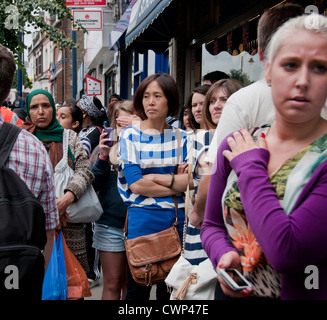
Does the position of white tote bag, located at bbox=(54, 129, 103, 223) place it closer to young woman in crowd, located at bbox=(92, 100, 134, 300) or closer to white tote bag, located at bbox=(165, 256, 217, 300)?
young woman in crowd, located at bbox=(92, 100, 134, 300)

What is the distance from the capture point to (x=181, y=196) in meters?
3.22

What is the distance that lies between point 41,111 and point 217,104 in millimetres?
1477

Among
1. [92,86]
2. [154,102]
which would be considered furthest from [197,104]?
[92,86]

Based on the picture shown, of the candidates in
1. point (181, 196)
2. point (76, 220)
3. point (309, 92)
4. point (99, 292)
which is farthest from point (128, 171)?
point (99, 292)

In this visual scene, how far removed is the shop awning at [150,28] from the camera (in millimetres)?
7602

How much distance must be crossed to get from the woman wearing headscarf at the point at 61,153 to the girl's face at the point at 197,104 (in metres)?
1.23

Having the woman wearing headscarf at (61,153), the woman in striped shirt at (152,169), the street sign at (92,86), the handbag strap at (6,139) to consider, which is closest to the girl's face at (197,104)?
the woman in striped shirt at (152,169)

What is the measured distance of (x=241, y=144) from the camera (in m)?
1.57

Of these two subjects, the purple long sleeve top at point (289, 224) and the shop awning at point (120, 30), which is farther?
the shop awning at point (120, 30)

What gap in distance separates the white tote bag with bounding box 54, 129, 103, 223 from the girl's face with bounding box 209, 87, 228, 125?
1.20 metres

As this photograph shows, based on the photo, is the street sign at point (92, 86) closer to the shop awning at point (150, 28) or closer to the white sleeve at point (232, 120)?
the shop awning at point (150, 28)

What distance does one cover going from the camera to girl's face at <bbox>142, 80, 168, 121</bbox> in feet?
11.0
